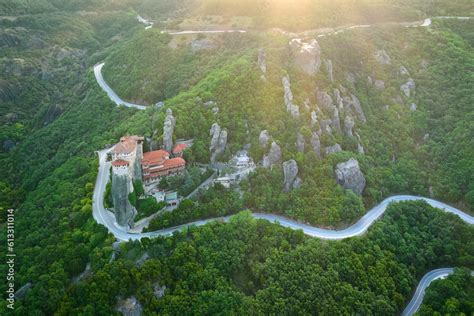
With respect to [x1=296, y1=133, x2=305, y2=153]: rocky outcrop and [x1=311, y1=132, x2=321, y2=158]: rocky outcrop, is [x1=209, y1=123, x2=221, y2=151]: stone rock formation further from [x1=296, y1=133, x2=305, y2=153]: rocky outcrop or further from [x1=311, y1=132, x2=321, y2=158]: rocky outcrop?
[x1=311, y1=132, x2=321, y2=158]: rocky outcrop

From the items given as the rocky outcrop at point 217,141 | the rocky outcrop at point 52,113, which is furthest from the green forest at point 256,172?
the rocky outcrop at point 217,141

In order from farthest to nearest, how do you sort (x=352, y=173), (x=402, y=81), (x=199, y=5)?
1. (x=199, y=5)
2. (x=402, y=81)
3. (x=352, y=173)

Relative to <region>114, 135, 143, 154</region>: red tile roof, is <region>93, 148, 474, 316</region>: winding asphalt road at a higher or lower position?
lower

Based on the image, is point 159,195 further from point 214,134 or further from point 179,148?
point 214,134

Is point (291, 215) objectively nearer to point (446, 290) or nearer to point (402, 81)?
point (446, 290)

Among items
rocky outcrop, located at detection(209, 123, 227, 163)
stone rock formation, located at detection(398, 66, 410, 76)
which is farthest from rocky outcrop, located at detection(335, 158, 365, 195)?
stone rock formation, located at detection(398, 66, 410, 76)

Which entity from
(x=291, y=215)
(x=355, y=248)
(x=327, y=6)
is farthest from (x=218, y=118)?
(x=327, y=6)
